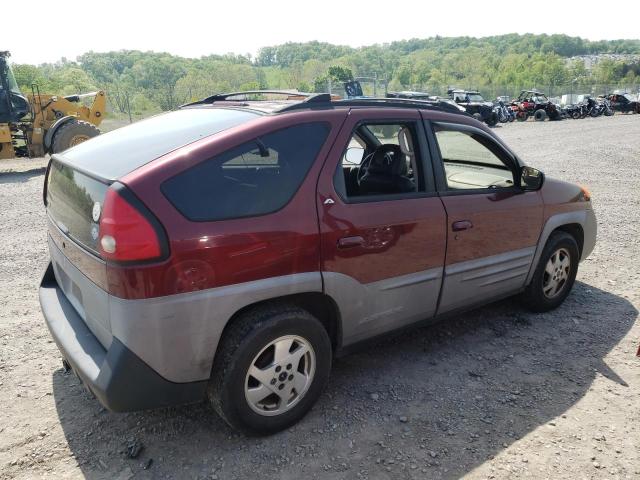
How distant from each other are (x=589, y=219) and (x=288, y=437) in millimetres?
3296

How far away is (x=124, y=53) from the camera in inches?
4663

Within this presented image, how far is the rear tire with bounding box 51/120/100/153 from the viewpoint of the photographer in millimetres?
12555

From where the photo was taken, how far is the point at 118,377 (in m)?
2.24

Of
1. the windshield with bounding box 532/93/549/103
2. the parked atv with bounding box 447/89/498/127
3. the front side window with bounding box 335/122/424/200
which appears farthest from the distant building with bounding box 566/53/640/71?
the front side window with bounding box 335/122/424/200

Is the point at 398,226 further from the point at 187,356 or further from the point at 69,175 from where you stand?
the point at 69,175

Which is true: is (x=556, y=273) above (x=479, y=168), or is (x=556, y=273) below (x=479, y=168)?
below

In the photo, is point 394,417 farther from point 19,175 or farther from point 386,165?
point 19,175

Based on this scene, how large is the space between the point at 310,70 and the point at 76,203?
4468 inches

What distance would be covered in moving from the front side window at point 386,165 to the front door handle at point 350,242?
26 centimetres

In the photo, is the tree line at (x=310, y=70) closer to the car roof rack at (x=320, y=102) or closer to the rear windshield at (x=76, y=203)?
the car roof rack at (x=320, y=102)

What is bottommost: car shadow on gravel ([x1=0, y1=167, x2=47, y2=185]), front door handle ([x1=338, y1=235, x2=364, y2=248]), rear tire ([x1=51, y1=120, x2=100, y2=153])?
car shadow on gravel ([x1=0, y1=167, x2=47, y2=185])

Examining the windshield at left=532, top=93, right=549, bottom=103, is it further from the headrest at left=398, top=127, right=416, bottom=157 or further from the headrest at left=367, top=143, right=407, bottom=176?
the headrest at left=398, top=127, right=416, bottom=157

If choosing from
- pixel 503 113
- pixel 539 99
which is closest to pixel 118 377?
pixel 503 113

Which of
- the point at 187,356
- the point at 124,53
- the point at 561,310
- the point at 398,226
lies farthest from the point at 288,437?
the point at 124,53
